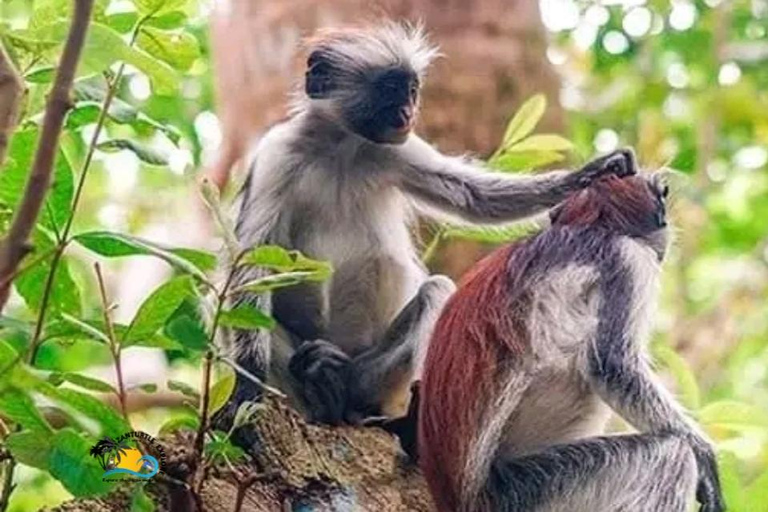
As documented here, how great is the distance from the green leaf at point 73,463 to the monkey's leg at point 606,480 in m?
1.56

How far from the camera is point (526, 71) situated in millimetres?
7445

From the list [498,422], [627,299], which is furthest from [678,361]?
[498,422]

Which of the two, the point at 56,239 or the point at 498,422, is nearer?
the point at 56,239

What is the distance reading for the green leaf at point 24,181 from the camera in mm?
2949

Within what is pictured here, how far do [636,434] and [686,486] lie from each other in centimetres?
20

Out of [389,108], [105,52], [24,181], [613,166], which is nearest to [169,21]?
[24,181]

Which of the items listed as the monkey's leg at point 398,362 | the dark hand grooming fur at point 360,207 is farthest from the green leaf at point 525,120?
the monkey's leg at point 398,362

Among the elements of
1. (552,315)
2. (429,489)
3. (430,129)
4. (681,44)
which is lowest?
(429,489)

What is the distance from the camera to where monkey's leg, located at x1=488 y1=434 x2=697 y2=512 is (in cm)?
403

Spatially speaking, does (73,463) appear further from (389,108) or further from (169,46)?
(389,108)

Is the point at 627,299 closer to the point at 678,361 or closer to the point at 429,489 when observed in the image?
the point at 678,361

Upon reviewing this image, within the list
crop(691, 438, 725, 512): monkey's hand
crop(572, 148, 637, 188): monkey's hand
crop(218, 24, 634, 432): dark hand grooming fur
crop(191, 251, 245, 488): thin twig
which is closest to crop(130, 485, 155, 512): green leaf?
crop(191, 251, 245, 488): thin twig

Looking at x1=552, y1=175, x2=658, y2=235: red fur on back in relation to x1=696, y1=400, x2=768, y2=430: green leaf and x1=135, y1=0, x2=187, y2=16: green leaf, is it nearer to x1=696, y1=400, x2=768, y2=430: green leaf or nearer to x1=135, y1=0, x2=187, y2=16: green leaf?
x1=696, y1=400, x2=768, y2=430: green leaf

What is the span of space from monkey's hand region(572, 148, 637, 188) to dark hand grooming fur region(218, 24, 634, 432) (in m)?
0.02
